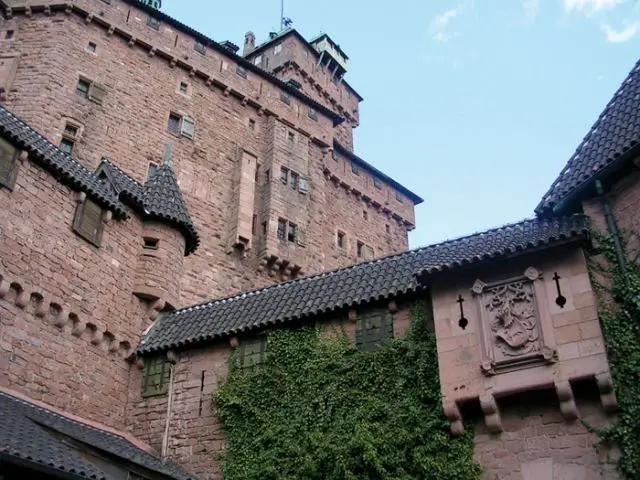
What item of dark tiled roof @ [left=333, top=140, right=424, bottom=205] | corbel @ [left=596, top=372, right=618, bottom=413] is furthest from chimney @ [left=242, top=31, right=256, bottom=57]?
corbel @ [left=596, top=372, right=618, bottom=413]

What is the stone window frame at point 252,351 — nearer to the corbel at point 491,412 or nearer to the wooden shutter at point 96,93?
the corbel at point 491,412

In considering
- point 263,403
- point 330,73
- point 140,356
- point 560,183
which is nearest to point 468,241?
point 560,183

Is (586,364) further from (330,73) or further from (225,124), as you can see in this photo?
(330,73)

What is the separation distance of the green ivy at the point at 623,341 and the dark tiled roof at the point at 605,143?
119cm

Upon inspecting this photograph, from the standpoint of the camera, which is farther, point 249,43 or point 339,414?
point 249,43

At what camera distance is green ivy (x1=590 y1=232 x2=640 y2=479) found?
1071 centimetres

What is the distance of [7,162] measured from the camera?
46.0 ft

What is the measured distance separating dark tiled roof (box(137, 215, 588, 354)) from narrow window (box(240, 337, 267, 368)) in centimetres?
32

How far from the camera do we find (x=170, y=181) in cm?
1989

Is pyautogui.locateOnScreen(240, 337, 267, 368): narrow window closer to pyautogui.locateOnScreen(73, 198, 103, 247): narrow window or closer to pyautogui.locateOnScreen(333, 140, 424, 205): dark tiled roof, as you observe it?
pyautogui.locateOnScreen(73, 198, 103, 247): narrow window

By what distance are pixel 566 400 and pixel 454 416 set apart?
1808 millimetres

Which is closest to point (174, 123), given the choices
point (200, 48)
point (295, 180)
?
point (200, 48)

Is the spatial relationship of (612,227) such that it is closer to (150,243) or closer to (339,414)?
(339,414)

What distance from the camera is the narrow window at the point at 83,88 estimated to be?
2748 centimetres
